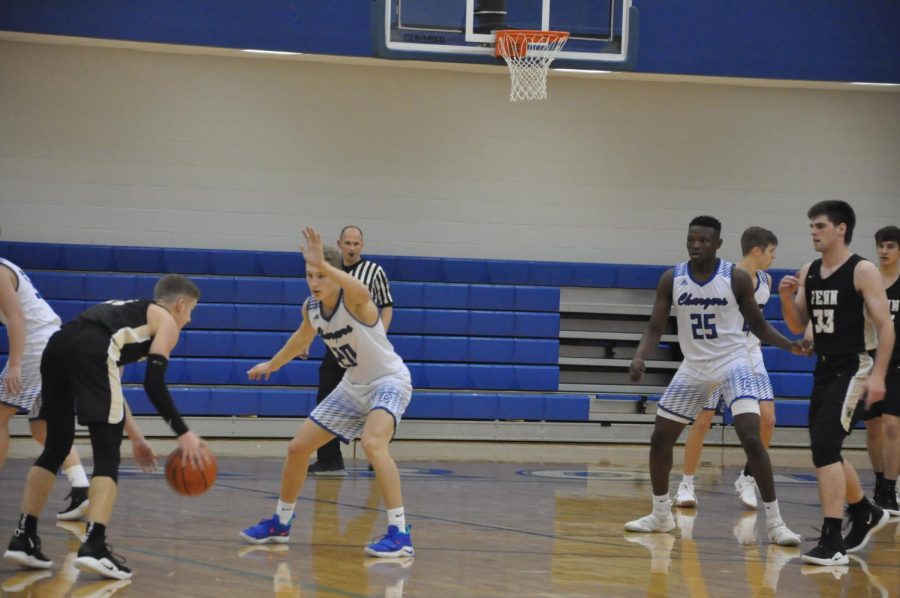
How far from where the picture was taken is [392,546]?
5.90 metres

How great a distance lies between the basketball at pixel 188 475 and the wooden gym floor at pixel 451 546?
0.38 metres

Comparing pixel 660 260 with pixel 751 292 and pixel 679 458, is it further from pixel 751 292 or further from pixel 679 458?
pixel 751 292

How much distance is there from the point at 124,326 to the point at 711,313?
3.37 m

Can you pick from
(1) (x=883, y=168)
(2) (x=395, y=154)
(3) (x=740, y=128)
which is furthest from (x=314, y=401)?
(1) (x=883, y=168)

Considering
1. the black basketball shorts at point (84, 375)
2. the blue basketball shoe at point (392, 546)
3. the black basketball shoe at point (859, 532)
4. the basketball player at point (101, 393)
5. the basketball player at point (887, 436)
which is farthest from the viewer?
the basketball player at point (887, 436)

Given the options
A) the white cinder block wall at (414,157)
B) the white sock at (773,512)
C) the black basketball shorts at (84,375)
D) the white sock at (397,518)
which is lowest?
the white sock at (773,512)

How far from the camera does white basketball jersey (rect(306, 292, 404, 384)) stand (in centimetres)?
607

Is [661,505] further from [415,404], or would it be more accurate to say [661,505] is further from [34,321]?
[415,404]

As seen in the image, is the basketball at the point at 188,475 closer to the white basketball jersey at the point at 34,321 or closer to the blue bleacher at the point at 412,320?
the white basketball jersey at the point at 34,321

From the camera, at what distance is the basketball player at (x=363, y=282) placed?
905cm

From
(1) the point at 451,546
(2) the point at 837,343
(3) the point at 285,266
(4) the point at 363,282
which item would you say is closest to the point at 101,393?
(1) the point at 451,546

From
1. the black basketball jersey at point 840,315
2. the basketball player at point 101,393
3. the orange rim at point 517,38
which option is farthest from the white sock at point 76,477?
the orange rim at point 517,38

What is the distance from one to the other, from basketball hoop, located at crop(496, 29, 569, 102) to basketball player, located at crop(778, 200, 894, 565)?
433cm

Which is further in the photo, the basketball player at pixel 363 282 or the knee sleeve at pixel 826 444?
the basketball player at pixel 363 282
